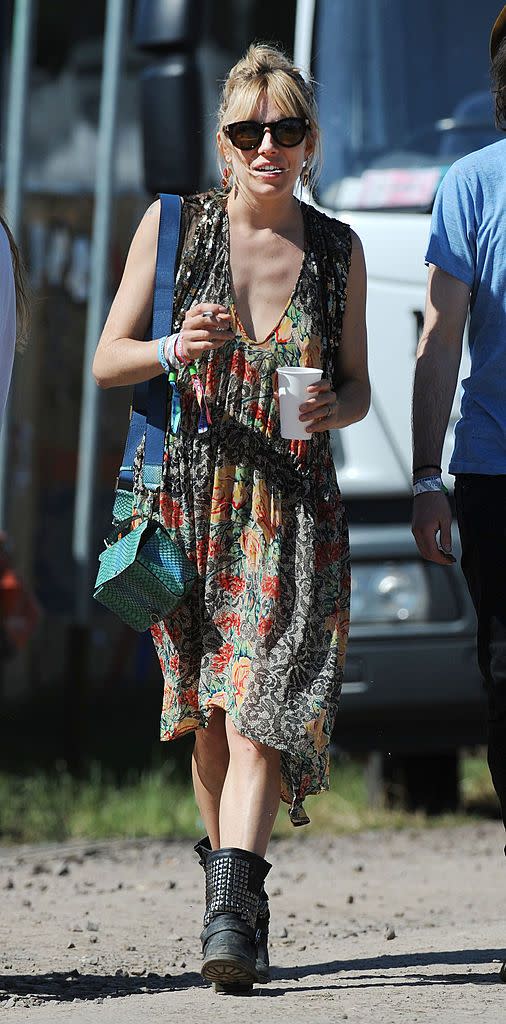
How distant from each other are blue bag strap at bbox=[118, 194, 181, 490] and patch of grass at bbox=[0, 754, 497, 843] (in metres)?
3.15

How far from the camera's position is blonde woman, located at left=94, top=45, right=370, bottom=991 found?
3604mm

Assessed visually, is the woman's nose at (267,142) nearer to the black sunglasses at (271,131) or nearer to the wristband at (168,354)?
the black sunglasses at (271,131)

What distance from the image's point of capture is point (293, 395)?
3.46 metres

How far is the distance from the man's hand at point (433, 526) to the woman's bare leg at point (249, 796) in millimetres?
565

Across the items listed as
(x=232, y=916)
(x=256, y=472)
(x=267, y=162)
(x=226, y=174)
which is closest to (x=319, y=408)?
(x=256, y=472)

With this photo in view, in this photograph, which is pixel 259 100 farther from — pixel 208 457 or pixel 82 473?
pixel 82 473

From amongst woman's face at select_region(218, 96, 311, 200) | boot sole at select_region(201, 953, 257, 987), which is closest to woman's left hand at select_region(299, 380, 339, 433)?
woman's face at select_region(218, 96, 311, 200)

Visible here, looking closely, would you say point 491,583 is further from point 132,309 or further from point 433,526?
point 132,309

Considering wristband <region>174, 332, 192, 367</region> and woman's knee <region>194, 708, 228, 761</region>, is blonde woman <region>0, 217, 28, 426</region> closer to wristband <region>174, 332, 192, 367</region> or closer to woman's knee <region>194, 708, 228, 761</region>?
wristband <region>174, 332, 192, 367</region>

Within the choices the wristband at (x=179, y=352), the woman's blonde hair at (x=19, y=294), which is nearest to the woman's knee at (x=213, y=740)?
the wristband at (x=179, y=352)

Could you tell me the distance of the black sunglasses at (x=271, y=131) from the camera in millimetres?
3615

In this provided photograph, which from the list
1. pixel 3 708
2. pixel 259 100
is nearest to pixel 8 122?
pixel 3 708

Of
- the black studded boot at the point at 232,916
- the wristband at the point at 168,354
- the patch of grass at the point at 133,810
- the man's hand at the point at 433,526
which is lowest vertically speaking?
the patch of grass at the point at 133,810

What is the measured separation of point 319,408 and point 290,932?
1829mm
